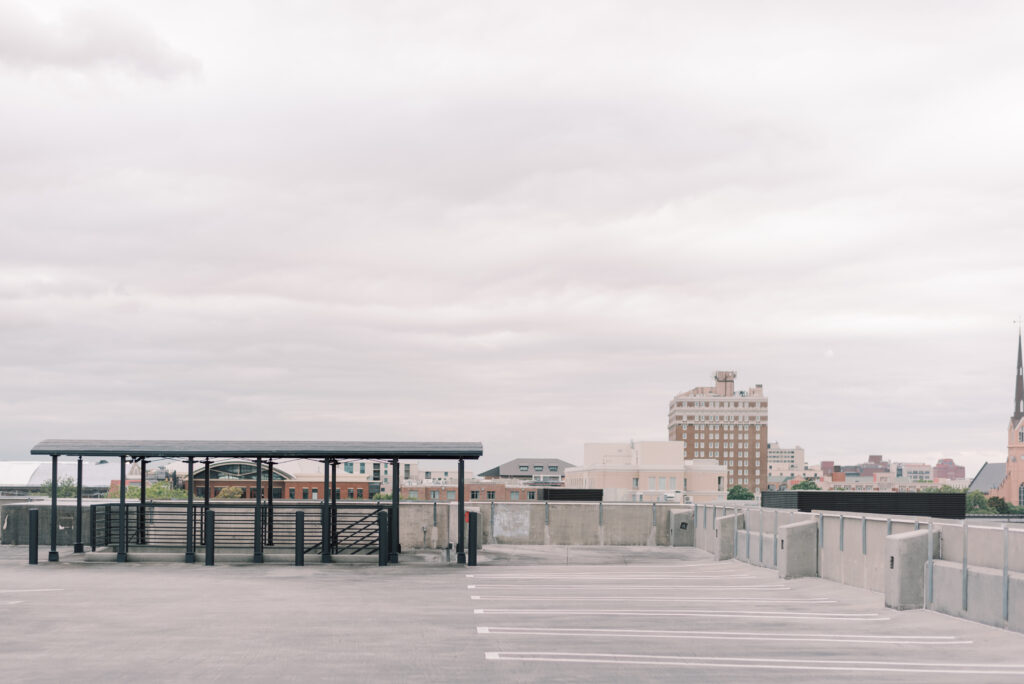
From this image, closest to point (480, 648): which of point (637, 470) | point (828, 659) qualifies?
point (828, 659)

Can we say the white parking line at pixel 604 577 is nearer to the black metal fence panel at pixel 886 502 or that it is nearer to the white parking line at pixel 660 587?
the white parking line at pixel 660 587

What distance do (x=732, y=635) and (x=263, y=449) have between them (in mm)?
17215

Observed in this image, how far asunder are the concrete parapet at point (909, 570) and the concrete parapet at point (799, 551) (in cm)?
568

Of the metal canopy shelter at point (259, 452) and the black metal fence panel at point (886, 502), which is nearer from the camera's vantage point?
the metal canopy shelter at point (259, 452)

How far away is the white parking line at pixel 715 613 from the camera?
20.6 m

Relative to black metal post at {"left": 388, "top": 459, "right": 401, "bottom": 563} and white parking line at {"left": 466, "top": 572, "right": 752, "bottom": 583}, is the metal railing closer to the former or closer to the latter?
black metal post at {"left": 388, "top": 459, "right": 401, "bottom": 563}

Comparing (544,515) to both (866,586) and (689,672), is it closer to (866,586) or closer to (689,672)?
(866,586)

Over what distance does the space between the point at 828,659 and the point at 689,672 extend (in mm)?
2544

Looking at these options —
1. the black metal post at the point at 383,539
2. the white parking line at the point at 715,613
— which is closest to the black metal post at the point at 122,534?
the black metal post at the point at 383,539

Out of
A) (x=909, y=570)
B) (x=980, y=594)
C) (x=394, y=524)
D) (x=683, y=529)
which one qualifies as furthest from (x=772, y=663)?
(x=683, y=529)

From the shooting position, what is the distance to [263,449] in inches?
1240

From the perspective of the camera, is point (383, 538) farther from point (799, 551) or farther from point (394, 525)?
point (799, 551)

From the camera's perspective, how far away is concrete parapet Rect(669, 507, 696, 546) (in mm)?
39750

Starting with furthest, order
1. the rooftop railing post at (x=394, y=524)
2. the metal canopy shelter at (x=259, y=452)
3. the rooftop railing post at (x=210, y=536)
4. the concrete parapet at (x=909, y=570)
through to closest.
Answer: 1. the rooftop railing post at (x=394, y=524)
2. the metal canopy shelter at (x=259, y=452)
3. the rooftop railing post at (x=210, y=536)
4. the concrete parapet at (x=909, y=570)
